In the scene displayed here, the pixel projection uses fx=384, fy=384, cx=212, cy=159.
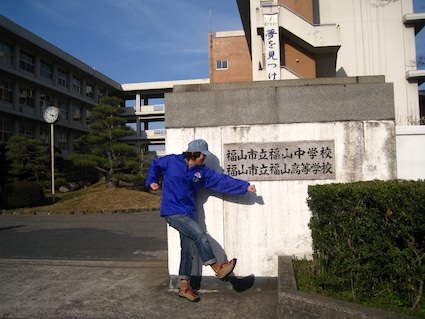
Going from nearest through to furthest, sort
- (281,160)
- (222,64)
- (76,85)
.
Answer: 1. (281,160)
2. (222,64)
3. (76,85)

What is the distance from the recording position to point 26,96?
120 feet

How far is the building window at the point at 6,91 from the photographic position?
1302 inches

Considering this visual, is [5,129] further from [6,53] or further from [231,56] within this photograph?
[231,56]

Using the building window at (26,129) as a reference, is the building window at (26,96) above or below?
above

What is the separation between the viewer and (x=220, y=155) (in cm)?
461

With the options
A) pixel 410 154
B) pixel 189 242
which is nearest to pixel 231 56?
pixel 410 154

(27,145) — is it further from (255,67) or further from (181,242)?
(181,242)

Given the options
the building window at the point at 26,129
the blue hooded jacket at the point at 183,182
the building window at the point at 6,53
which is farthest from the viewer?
the building window at the point at 26,129

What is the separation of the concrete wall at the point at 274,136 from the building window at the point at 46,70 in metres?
38.6

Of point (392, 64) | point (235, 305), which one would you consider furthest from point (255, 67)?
point (235, 305)

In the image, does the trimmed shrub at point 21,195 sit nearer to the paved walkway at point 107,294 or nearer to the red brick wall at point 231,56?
the paved walkway at point 107,294

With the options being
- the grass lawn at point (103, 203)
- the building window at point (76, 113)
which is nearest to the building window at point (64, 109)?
the building window at point (76, 113)

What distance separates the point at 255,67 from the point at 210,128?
15.6 meters

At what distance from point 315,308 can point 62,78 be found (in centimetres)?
4374
